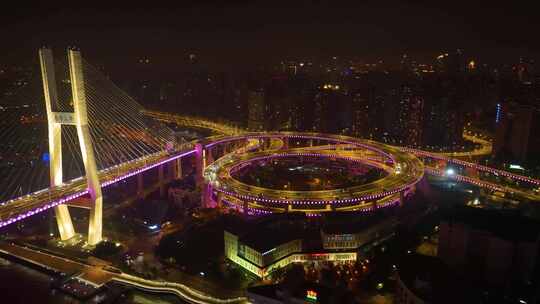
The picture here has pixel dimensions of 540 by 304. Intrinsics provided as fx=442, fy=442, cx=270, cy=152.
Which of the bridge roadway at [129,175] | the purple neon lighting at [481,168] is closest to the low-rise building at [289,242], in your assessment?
the bridge roadway at [129,175]

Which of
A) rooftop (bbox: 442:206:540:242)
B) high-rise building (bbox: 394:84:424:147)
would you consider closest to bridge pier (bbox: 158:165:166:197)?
rooftop (bbox: 442:206:540:242)

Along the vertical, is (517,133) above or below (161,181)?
above

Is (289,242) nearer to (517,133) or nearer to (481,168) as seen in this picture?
(481,168)

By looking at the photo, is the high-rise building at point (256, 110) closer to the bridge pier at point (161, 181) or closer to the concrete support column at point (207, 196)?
the bridge pier at point (161, 181)

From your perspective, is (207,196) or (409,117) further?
(409,117)

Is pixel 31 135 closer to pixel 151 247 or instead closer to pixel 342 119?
pixel 151 247

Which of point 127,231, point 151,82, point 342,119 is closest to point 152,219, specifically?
point 127,231

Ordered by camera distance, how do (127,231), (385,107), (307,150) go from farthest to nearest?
(385,107) → (307,150) → (127,231)

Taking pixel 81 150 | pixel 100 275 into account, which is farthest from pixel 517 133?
pixel 100 275
